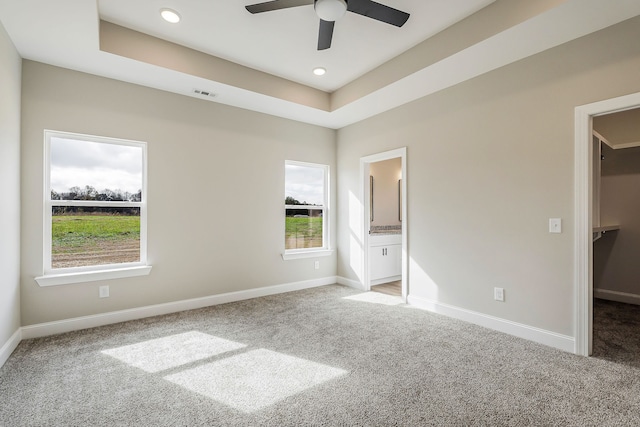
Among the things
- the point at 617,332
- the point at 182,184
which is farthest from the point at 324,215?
the point at 617,332

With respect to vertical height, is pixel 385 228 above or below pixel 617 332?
above

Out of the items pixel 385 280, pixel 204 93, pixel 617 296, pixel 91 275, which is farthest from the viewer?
pixel 385 280

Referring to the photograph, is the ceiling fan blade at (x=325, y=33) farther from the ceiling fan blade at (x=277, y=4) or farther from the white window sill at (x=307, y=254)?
the white window sill at (x=307, y=254)

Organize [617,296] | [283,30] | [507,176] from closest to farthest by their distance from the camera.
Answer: [283,30]
[507,176]
[617,296]

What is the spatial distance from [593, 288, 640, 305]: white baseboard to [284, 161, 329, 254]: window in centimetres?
395

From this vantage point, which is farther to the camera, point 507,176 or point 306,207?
point 306,207

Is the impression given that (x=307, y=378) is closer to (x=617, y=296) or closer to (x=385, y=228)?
(x=385, y=228)

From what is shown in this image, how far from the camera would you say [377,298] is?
14.3ft

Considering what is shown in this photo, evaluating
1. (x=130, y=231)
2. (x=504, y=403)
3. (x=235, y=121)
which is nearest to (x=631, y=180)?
(x=504, y=403)

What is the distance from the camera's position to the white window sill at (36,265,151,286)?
9.97ft

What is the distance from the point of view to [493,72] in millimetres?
3170

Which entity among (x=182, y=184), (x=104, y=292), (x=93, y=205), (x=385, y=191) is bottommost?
(x=104, y=292)

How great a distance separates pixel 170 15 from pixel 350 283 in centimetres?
415

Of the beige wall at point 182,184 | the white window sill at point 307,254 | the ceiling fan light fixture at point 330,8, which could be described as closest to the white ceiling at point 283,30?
the ceiling fan light fixture at point 330,8
